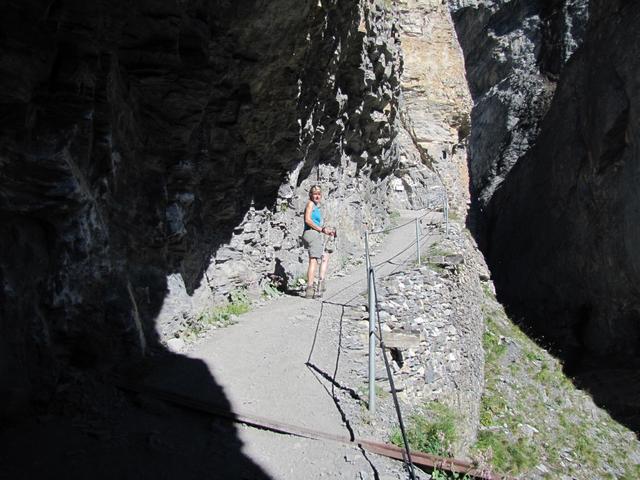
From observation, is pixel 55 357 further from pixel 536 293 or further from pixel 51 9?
pixel 536 293

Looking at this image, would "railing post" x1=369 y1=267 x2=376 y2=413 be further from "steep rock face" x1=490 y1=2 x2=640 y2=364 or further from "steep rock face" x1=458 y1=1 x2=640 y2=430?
"steep rock face" x1=490 y1=2 x2=640 y2=364

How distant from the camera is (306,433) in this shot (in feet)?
16.3

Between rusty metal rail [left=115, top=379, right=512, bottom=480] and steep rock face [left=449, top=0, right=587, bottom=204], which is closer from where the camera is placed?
rusty metal rail [left=115, top=379, right=512, bottom=480]

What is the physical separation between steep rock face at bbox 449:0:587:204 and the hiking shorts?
74.5ft

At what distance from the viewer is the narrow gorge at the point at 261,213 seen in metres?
4.61

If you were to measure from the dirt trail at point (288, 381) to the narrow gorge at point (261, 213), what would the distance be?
217mm

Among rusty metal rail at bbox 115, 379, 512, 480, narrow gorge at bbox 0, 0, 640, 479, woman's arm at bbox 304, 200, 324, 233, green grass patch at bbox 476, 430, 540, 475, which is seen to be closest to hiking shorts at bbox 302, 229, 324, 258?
woman's arm at bbox 304, 200, 324, 233

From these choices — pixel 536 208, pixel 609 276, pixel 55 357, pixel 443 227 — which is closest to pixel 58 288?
pixel 55 357

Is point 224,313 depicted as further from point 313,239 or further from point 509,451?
point 509,451

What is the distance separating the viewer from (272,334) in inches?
296

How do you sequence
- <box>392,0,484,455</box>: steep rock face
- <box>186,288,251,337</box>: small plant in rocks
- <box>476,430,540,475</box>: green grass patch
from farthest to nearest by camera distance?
<box>392,0,484,455</box>: steep rock face → <box>476,430,540,475</box>: green grass patch → <box>186,288,251,337</box>: small plant in rocks

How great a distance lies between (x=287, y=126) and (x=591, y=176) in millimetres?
12086

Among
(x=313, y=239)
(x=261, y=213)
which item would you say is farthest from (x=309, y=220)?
(x=261, y=213)

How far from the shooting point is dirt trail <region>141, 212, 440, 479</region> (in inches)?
183
